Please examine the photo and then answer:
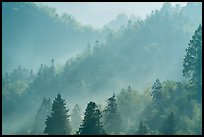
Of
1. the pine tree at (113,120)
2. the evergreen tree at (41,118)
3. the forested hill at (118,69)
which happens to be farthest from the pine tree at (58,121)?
the forested hill at (118,69)

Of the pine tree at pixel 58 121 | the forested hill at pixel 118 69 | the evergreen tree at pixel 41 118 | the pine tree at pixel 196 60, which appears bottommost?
the pine tree at pixel 58 121

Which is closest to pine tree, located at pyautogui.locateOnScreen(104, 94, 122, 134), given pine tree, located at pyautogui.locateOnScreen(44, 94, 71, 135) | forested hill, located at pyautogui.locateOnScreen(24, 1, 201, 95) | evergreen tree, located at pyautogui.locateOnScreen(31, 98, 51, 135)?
pine tree, located at pyautogui.locateOnScreen(44, 94, 71, 135)

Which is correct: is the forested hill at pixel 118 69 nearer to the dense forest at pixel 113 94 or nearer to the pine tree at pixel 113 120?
the dense forest at pixel 113 94

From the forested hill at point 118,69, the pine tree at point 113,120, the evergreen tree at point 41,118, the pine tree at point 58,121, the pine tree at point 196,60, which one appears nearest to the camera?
the pine tree at point 58,121

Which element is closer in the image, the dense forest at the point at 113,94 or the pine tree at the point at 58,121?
the pine tree at the point at 58,121

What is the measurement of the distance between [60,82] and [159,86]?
3394 inches

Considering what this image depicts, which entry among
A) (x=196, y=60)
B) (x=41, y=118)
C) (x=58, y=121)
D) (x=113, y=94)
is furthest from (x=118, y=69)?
(x=58, y=121)

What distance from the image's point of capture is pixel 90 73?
562 ft

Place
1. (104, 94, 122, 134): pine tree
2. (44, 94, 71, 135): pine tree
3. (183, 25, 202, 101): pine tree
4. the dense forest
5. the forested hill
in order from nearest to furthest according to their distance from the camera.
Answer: (44, 94, 71, 135): pine tree
the dense forest
(104, 94, 122, 134): pine tree
(183, 25, 202, 101): pine tree
the forested hill

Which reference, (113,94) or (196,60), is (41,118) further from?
(196,60)

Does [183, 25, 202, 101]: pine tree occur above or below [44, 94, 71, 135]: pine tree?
above

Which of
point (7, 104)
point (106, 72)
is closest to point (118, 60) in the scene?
point (106, 72)

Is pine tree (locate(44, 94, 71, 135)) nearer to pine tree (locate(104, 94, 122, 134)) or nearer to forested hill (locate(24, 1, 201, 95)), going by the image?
pine tree (locate(104, 94, 122, 134))

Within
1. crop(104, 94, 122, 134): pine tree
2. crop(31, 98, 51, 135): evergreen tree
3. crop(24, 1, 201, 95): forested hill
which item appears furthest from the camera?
crop(24, 1, 201, 95): forested hill
